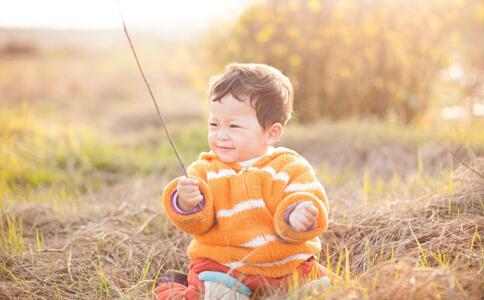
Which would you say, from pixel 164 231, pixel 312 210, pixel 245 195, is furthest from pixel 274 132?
pixel 164 231

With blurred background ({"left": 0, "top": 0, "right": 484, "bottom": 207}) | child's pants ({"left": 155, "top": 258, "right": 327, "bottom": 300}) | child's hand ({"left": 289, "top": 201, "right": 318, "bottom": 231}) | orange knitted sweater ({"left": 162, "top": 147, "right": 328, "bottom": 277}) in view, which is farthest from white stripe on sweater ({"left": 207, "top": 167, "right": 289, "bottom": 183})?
blurred background ({"left": 0, "top": 0, "right": 484, "bottom": 207})

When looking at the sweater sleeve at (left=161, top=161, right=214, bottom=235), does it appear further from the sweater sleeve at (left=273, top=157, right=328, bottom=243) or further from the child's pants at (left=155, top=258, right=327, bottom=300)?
the sweater sleeve at (left=273, top=157, right=328, bottom=243)

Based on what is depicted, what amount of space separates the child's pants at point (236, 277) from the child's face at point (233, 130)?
440 mm

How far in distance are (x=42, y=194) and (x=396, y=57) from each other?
460cm

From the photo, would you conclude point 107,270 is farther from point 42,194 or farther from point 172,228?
point 42,194

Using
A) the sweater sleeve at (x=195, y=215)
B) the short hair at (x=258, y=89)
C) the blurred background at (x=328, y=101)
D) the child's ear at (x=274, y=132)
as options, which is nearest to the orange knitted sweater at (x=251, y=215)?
the sweater sleeve at (x=195, y=215)

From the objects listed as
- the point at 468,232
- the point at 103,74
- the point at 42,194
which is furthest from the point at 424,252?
the point at 103,74

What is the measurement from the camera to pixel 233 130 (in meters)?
2.38

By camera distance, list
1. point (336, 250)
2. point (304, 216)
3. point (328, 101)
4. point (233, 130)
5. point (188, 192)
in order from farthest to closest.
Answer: point (328, 101)
point (336, 250)
point (233, 130)
point (188, 192)
point (304, 216)

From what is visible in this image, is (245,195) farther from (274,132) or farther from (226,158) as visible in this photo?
(274,132)

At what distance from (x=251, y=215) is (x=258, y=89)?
500 millimetres

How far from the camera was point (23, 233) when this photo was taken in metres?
3.25

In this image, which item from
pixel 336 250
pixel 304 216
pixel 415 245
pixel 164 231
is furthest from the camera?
pixel 164 231

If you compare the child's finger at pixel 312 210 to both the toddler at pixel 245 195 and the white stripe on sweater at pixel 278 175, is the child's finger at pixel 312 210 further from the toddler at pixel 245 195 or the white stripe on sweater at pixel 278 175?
the white stripe on sweater at pixel 278 175
